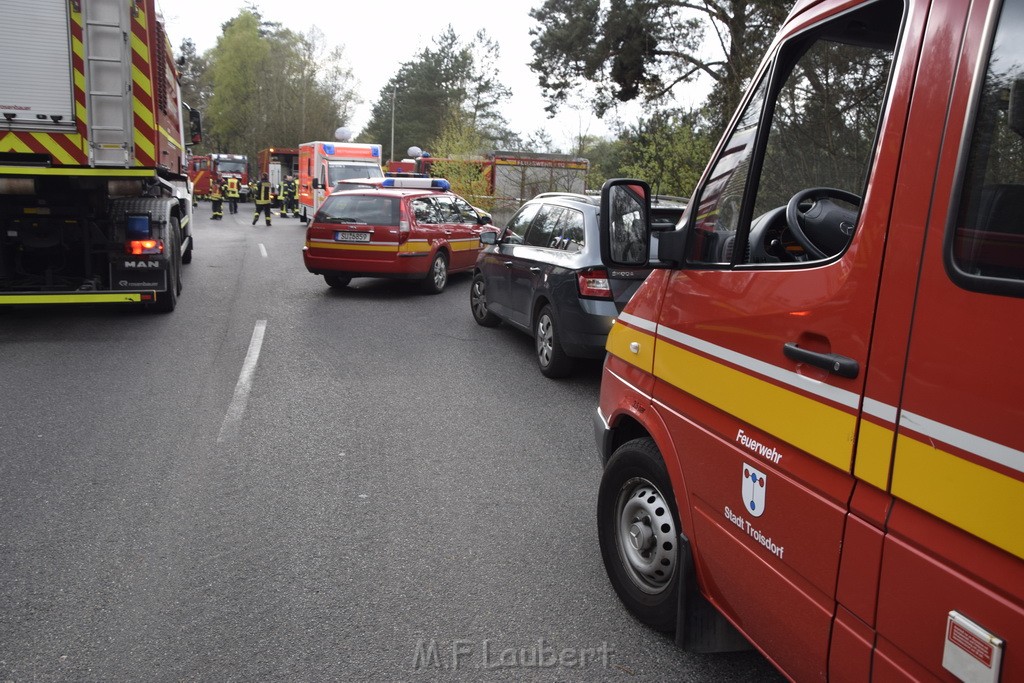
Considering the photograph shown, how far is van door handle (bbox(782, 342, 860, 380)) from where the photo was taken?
6.83 ft

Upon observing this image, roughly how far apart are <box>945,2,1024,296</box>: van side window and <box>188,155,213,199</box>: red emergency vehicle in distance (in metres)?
49.8

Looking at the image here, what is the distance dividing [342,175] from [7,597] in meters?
24.8

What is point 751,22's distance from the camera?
17125mm

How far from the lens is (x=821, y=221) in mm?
2795

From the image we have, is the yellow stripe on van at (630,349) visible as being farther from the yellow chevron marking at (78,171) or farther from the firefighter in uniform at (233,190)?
the firefighter in uniform at (233,190)

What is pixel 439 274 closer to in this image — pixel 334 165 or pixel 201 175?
pixel 334 165

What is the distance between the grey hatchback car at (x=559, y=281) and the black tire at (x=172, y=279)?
4.04m

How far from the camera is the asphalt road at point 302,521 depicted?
333cm

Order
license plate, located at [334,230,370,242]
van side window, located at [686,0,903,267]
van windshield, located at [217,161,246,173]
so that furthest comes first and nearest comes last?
van windshield, located at [217,161,246,173] → license plate, located at [334,230,370,242] → van side window, located at [686,0,903,267]

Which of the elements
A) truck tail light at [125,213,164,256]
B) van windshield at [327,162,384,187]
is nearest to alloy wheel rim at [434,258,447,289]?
truck tail light at [125,213,164,256]

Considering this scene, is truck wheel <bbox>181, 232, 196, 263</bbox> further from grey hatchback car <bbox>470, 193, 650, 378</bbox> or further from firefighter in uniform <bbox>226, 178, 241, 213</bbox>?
firefighter in uniform <bbox>226, 178, 241, 213</bbox>

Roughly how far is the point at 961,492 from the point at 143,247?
31.4ft

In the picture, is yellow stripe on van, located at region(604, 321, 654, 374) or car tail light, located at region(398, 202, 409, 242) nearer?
yellow stripe on van, located at region(604, 321, 654, 374)

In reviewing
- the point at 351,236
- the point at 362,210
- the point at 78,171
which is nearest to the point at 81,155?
the point at 78,171
